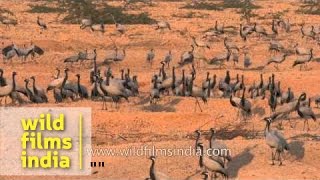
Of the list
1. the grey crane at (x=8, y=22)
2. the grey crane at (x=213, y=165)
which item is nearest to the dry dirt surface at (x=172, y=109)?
the grey crane at (x=8, y=22)

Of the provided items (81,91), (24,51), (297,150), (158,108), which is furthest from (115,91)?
(24,51)

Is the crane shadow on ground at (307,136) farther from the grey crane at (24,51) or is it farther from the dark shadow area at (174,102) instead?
the grey crane at (24,51)

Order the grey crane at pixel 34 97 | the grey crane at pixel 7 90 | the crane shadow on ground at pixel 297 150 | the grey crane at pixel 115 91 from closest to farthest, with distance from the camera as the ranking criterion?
the crane shadow on ground at pixel 297 150 → the grey crane at pixel 7 90 → the grey crane at pixel 115 91 → the grey crane at pixel 34 97

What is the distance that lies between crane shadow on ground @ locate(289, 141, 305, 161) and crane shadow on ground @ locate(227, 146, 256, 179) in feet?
2.43

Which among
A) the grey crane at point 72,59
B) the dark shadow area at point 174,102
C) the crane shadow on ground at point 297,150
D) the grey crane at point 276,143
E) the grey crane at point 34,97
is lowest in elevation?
the dark shadow area at point 174,102

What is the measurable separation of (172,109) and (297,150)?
5347 millimetres

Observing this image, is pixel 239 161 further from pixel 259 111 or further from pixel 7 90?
pixel 7 90

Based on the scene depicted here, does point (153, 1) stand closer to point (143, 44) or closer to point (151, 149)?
point (143, 44)

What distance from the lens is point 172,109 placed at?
1741 centimetres

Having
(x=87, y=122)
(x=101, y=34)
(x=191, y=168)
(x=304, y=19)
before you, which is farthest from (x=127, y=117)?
(x=304, y=19)

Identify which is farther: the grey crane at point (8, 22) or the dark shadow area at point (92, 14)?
the dark shadow area at point (92, 14)

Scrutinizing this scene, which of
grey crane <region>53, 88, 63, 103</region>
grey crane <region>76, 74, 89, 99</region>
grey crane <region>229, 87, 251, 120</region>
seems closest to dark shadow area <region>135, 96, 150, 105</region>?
grey crane <region>76, 74, 89, 99</region>

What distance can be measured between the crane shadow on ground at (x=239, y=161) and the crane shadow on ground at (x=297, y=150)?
739mm

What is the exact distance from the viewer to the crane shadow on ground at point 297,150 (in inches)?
488
